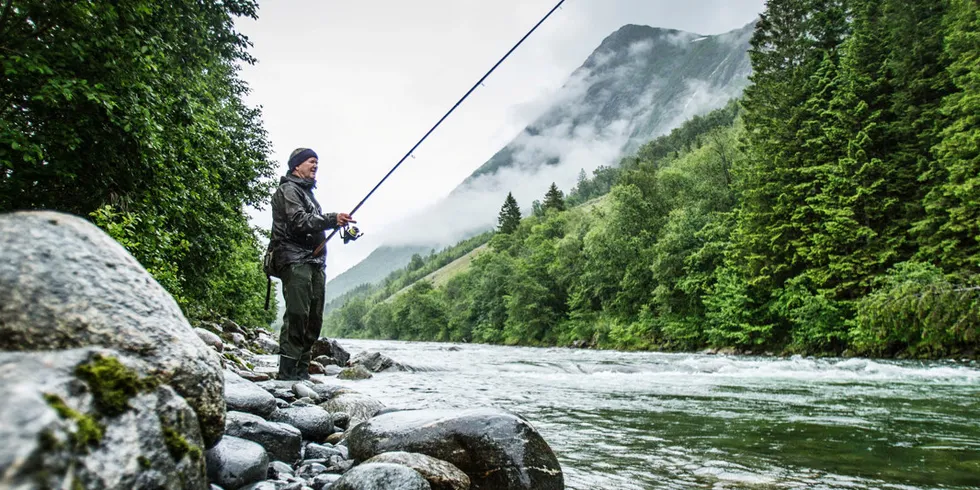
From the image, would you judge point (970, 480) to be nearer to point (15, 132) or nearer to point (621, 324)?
point (15, 132)

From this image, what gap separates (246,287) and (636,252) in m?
31.5

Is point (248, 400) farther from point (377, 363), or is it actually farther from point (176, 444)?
point (377, 363)

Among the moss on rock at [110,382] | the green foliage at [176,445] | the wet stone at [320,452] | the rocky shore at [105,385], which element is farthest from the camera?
the wet stone at [320,452]

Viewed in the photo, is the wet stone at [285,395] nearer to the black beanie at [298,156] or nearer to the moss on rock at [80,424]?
the black beanie at [298,156]

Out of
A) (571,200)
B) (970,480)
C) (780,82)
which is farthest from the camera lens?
(571,200)

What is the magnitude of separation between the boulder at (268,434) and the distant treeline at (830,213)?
21.6 m

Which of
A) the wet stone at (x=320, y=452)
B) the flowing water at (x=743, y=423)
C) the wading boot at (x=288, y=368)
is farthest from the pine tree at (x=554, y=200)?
the wet stone at (x=320, y=452)

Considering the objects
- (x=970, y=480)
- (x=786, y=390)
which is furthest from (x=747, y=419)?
(x=786, y=390)

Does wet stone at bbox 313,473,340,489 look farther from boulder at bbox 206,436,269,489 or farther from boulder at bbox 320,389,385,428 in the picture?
boulder at bbox 320,389,385,428

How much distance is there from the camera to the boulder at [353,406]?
23.7ft

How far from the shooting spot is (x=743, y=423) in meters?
8.09

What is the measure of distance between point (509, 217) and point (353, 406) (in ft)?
312

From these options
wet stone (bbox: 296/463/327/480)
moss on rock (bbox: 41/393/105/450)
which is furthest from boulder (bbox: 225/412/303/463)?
moss on rock (bbox: 41/393/105/450)

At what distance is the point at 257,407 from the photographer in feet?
18.1
